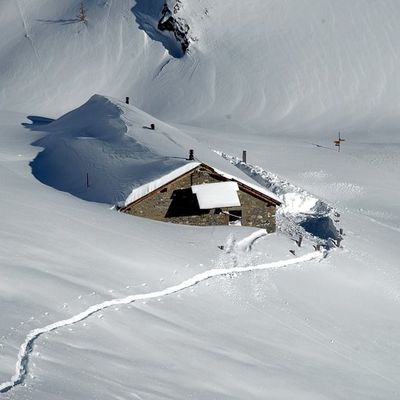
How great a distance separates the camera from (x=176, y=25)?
48.5 m

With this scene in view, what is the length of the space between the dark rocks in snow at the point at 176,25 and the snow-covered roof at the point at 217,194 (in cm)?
2863

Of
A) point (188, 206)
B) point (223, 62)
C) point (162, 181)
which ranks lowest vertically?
point (188, 206)

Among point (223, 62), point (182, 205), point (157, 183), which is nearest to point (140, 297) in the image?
point (157, 183)

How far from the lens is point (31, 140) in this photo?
89.8 feet

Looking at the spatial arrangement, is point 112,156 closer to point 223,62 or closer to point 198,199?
point 198,199

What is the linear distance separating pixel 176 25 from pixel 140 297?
119 ft

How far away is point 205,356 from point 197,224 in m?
8.61

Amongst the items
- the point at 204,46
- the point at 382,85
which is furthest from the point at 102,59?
the point at 382,85

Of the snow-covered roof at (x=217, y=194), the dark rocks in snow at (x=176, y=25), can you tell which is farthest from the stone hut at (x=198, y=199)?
the dark rocks in snow at (x=176, y=25)

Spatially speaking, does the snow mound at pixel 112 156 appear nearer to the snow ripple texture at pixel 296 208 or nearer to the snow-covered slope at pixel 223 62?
the snow ripple texture at pixel 296 208

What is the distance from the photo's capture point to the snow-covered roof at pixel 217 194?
65.6 feet

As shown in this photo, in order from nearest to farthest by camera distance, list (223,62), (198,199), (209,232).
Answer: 1. (209,232)
2. (198,199)
3. (223,62)

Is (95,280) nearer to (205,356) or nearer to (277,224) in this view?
(205,356)

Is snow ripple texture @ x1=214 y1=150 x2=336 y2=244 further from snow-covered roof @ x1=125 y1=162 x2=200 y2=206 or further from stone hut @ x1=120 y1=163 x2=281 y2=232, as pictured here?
snow-covered roof @ x1=125 y1=162 x2=200 y2=206
